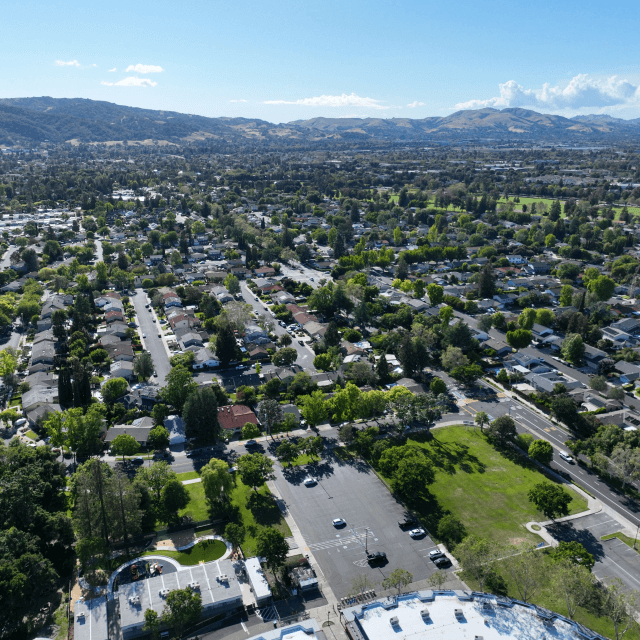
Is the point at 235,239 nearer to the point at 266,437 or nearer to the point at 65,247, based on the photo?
the point at 65,247

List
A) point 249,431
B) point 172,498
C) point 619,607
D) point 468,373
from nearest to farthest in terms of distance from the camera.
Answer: point 619,607
point 172,498
point 249,431
point 468,373

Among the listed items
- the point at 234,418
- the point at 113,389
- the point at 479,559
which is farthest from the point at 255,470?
the point at 113,389

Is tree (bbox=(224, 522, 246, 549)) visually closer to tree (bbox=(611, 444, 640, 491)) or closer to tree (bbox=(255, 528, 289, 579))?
tree (bbox=(255, 528, 289, 579))

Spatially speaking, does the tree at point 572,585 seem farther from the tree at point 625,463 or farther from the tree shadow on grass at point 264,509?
the tree shadow on grass at point 264,509

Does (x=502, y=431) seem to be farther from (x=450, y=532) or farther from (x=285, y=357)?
(x=285, y=357)

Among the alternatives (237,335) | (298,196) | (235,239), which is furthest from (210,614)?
(298,196)

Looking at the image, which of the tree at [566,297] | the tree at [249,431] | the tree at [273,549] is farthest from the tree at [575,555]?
the tree at [566,297]

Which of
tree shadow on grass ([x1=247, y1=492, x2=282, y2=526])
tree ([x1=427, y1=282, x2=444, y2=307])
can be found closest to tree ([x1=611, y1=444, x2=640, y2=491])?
tree shadow on grass ([x1=247, y1=492, x2=282, y2=526])
